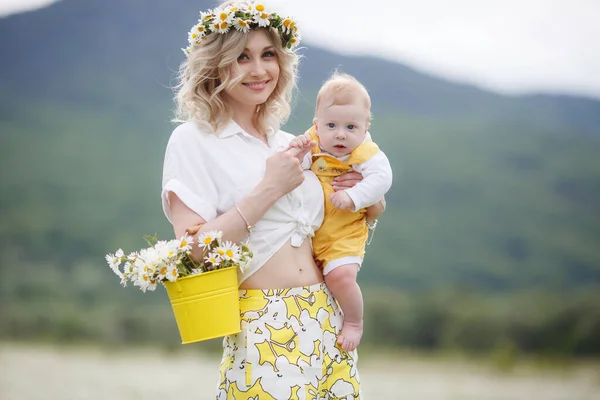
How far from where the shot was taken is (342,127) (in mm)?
2934

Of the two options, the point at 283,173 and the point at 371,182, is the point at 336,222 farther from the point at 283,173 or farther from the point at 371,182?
the point at 283,173

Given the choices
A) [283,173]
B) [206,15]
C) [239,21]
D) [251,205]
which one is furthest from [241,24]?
[251,205]

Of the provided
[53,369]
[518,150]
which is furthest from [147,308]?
[518,150]

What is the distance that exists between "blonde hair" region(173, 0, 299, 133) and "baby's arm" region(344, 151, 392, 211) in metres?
0.45

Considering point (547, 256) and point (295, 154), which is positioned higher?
point (295, 154)

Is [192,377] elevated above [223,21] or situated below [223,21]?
below

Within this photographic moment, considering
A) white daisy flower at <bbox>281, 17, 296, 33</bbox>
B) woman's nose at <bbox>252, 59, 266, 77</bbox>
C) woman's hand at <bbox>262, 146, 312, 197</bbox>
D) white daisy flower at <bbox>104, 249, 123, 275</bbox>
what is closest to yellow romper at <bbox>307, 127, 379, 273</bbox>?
woman's hand at <bbox>262, 146, 312, 197</bbox>

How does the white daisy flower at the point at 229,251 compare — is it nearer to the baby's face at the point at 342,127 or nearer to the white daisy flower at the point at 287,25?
the baby's face at the point at 342,127

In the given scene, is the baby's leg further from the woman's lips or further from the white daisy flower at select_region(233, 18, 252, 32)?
the white daisy flower at select_region(233, 18, 252, 32)

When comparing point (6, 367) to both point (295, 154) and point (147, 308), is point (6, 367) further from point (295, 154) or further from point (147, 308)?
point (295, 154)

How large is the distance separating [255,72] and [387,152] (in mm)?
13454

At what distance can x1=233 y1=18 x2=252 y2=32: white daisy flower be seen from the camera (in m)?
2.87

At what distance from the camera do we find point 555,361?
39.8 ft

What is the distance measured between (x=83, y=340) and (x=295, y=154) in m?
11.1
